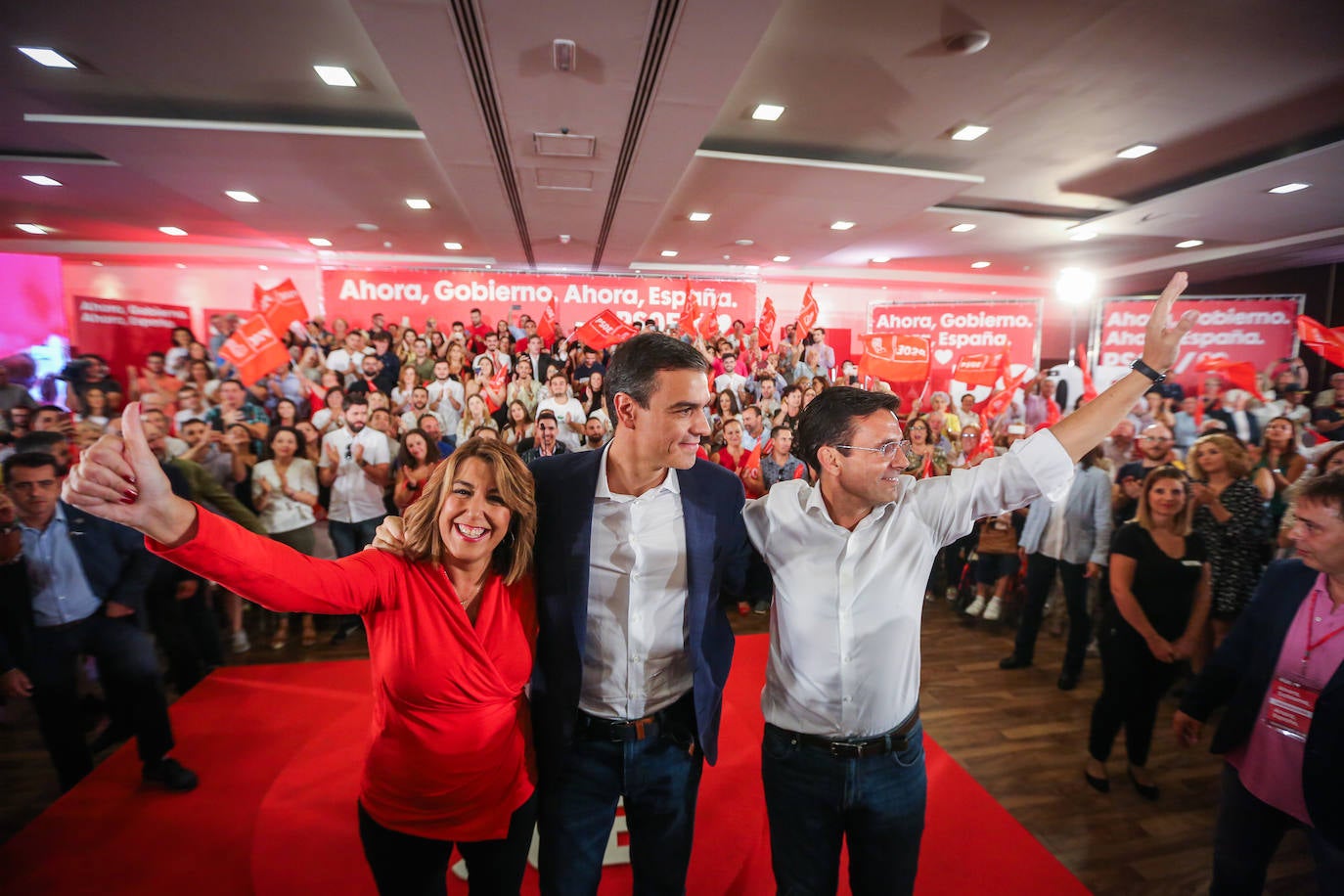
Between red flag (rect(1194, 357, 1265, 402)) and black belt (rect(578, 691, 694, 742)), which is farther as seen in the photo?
red flag (rect(1194, 357, 1265, 402))

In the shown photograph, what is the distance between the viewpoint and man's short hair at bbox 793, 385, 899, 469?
1.54 m

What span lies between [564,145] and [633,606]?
497 cm

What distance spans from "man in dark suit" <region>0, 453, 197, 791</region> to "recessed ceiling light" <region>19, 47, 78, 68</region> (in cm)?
391

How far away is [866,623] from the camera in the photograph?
150cm

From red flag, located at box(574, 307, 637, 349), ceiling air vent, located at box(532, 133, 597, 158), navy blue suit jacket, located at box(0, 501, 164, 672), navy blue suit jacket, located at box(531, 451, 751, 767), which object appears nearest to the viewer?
navy blue suit jacket, located at box(531, 451, 751, 767)

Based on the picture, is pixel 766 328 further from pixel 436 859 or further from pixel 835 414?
pixel 436 859

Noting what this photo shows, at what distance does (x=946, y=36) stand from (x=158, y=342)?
10.3 metres

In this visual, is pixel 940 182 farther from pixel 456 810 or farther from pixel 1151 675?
pixel 456 810

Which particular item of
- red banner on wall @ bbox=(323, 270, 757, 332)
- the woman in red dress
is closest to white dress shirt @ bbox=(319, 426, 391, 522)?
the woman in red dress

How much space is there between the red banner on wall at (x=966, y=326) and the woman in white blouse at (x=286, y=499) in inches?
336

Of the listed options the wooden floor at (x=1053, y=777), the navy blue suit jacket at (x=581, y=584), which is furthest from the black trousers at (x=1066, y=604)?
the navy blue suit jacket at (x=581, y=584)

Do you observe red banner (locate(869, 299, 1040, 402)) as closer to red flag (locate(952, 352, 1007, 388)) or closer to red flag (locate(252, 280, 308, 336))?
red flag (locate(952, 352, 1007, 388))

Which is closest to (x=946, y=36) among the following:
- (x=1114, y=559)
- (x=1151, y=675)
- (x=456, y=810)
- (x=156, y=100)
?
(x=1114, y=559)

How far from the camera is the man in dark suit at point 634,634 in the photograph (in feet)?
5.05
